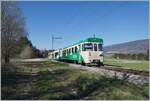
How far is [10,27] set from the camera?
36875mm

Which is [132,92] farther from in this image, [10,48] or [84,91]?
[10,48]

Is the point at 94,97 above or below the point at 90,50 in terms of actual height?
below

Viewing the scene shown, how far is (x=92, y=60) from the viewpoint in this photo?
1388 inches

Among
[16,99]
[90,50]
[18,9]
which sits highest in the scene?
[18,9]

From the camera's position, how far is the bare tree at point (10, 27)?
3553 cm

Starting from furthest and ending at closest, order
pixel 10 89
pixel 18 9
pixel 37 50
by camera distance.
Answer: pixel 37 50
pixel 18 9
pixel 10 89

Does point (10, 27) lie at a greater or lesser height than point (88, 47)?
greater

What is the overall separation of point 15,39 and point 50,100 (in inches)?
1143

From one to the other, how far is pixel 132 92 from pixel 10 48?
2855 cm

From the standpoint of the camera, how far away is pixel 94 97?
11344mm

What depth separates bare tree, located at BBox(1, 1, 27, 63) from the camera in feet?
117

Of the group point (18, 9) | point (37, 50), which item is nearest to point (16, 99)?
point (18, 9)

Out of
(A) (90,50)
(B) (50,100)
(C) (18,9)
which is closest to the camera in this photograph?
(B) (50,100)

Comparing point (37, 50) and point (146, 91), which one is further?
point (37, 50)
